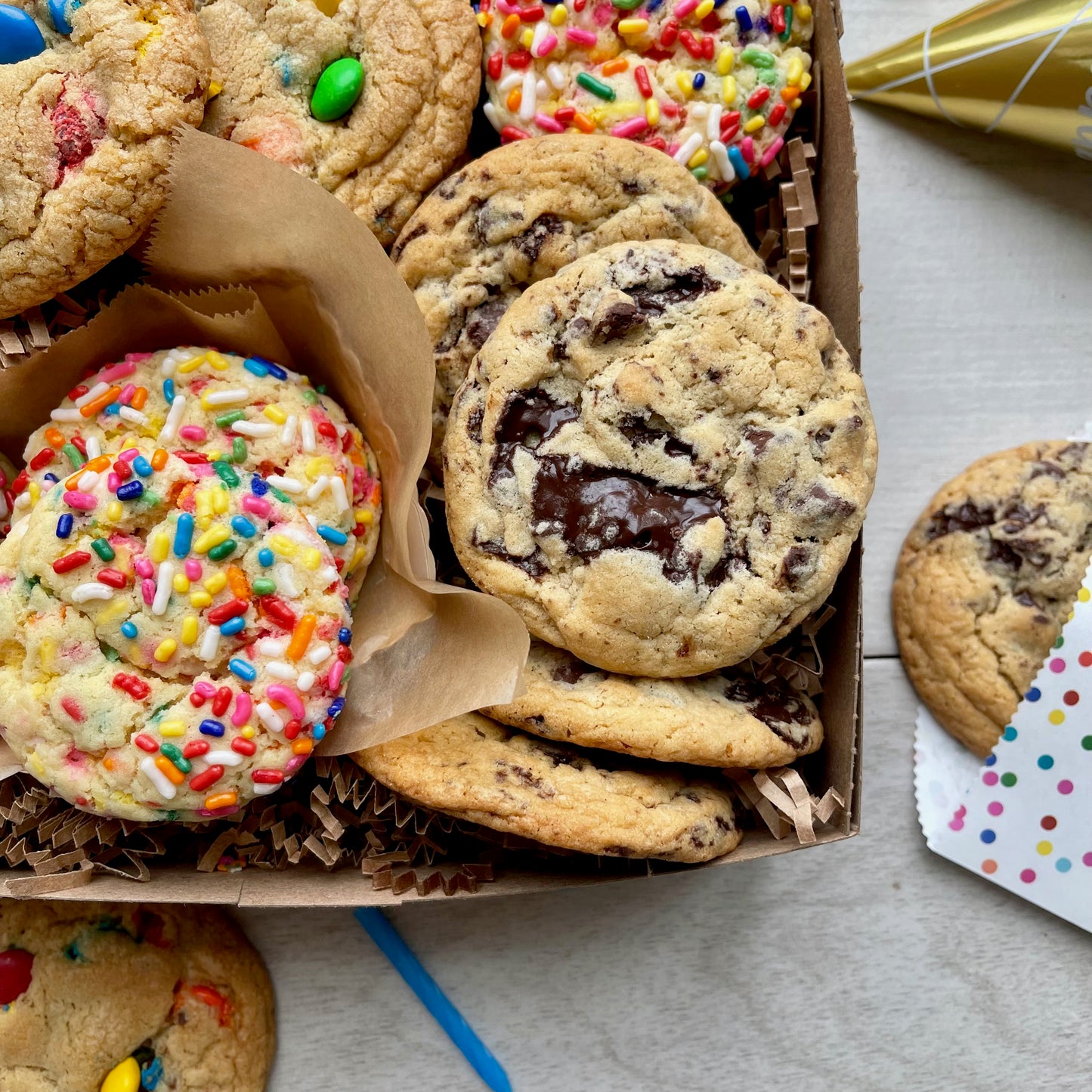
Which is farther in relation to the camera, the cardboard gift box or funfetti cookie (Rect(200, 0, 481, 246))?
funfetti cookie (Rect(200, 0, 481, 246))

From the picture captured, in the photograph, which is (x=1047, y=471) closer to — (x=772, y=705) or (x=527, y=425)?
(x=772, y=705)

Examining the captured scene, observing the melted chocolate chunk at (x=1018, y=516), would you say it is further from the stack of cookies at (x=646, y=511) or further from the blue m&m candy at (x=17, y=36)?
the blue m&m candy at (x=17, y=36)

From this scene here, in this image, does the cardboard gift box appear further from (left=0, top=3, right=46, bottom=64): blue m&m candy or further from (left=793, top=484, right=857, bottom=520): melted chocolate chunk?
(left=0, top=3, right=46, bottom=64): blue m&m candy

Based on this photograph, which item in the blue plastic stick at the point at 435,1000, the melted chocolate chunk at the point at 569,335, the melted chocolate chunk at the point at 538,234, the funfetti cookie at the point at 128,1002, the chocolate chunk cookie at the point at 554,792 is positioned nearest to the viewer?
the chocolate chunk cookie at the point at 554,792

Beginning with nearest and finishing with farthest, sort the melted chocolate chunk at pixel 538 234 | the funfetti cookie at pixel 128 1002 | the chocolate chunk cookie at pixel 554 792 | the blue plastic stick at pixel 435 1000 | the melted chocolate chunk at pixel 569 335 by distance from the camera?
the chocolate chunk cookie at pixel 554 792, the melted chocolate chunk at pixel 569 335, the melted chocolate chunk at pixel 538 234, the funfetti cookie at pixel 128 1002, the blue plastic stick at pixel 435 1000

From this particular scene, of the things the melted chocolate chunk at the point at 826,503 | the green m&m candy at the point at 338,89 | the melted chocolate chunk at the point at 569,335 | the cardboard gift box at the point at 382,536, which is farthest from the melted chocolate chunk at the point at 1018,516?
the green m&m candy at the point at 338,89

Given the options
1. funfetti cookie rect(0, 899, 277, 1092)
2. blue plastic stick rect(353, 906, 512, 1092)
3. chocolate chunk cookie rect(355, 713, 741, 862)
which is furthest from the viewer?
blue plastic stick rect(353, 906, 512, 1092)

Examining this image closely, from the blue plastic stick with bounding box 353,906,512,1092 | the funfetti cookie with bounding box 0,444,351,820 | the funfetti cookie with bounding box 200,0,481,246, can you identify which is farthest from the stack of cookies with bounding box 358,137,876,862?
the blue plastic stick with bounding box 353,906,512,1092
